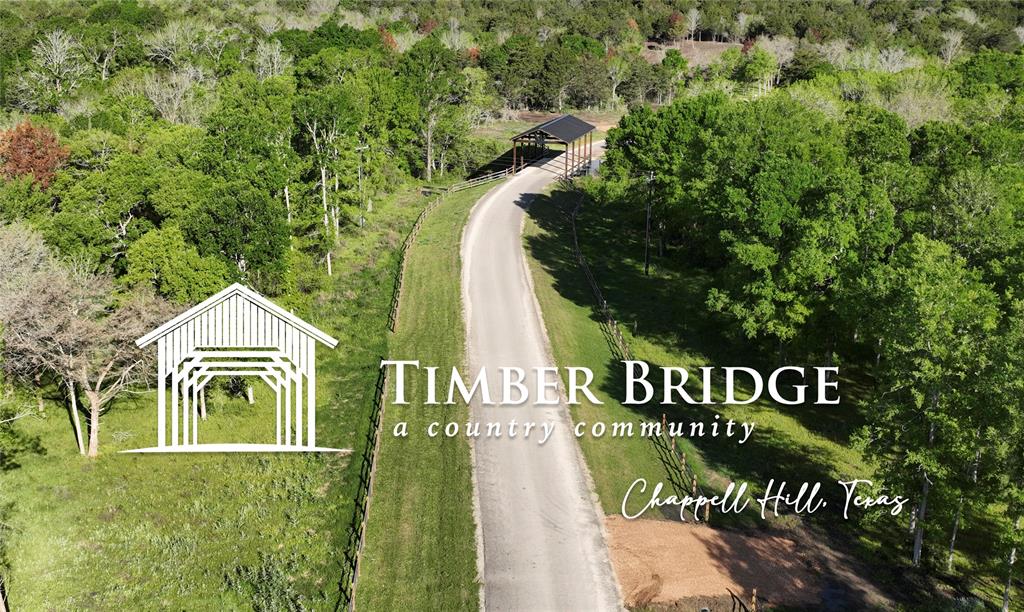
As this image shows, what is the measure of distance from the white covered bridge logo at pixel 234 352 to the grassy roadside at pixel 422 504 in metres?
4.76

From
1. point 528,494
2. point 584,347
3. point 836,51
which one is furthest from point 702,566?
point 836,51

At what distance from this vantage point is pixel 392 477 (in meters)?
35.4

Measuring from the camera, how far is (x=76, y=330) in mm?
35125

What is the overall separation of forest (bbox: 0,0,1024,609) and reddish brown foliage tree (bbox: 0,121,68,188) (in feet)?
0.47

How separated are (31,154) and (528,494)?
40.6 meters

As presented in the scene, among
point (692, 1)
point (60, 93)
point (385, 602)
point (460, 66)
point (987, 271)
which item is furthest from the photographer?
point (692, 1)

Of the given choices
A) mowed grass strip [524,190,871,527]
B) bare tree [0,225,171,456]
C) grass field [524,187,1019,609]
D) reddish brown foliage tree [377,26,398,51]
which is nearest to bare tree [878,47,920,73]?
mowed grass strip [524,190,871,527]

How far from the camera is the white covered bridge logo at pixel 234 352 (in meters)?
36.1

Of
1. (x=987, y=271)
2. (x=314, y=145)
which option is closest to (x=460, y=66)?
(x=314, y=145)

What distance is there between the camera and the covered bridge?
82.3m

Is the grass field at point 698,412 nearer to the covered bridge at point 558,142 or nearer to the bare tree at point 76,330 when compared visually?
the covered bridge at point 558,142

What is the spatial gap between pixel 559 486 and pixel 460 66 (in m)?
90.8

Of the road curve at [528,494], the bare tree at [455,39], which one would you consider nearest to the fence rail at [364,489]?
the road curve at [528,494]

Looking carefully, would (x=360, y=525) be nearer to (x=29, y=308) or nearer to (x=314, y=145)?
(x=29, y=308)
